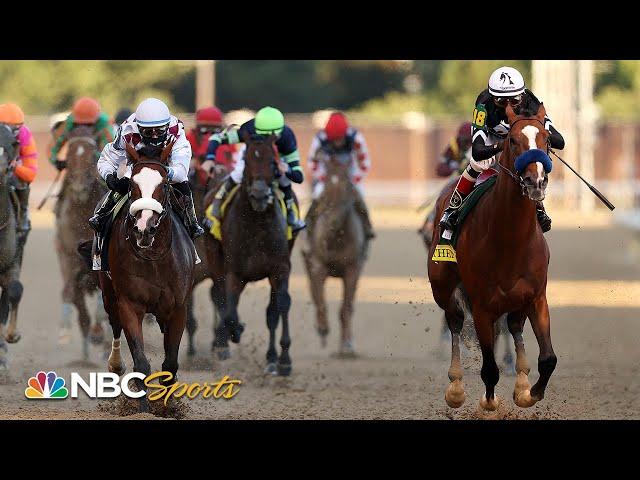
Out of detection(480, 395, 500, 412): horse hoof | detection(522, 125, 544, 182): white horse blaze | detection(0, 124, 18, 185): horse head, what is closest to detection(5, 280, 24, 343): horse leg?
detection(0, 124, 18, 185): horse head

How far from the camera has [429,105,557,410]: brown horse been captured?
29.1ft

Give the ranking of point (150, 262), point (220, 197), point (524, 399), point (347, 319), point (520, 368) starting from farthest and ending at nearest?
point (347, 319) < point (220, 197) < point (150, 262) < point (520, 368) < point (524, 399)

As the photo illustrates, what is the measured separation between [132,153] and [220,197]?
10.6ft

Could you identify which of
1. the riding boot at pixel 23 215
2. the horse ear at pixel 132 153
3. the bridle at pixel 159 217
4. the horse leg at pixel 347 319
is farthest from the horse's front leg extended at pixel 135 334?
the horse leg at pixel 347 319

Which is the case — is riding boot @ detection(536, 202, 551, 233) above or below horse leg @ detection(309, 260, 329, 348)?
above

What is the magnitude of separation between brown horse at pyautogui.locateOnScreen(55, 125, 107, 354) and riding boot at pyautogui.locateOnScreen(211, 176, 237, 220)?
1079mm

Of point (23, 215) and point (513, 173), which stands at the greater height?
point (513, 173)

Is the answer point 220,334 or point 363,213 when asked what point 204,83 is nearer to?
point 363,213

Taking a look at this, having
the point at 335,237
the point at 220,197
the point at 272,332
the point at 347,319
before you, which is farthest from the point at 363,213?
the point at 272,332

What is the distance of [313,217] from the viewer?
14.9m

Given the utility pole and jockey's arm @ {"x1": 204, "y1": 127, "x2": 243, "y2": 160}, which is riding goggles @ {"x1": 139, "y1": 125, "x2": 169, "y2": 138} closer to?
jockey's arm @ {"x1": 204, "y1": 127, "x2": 243, "y2": 160}

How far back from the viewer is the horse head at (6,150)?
11906mm

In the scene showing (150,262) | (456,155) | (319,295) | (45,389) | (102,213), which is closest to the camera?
(150,262)

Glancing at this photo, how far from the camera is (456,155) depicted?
530 inches
